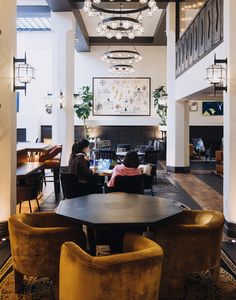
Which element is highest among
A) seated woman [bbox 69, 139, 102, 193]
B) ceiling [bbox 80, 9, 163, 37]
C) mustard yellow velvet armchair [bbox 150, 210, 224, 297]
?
ceiling [bbox 80, 9, 163, 37]

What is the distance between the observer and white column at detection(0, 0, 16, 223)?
4.54 meters

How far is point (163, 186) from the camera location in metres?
8.78

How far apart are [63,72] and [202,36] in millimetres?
4577

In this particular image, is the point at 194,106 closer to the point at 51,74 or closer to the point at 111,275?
the point at 51,74

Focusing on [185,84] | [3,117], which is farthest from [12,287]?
[185,84]

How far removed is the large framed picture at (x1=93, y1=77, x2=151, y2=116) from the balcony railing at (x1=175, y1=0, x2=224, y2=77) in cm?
525

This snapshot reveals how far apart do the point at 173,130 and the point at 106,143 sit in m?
4.47

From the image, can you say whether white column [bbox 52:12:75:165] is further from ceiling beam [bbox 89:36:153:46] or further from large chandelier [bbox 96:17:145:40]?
ceiling beam [bbox 89:36:153:46]

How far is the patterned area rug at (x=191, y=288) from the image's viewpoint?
303 cm

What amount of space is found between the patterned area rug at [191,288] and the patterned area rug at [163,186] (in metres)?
4.59

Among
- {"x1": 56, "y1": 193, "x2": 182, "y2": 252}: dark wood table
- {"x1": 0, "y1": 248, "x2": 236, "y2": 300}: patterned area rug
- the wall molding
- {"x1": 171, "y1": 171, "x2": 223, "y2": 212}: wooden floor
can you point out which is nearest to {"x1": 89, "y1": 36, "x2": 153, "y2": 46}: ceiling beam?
{"x1": 171, "y1": 171, "x2": 223, "y2": 212}: wooden floor

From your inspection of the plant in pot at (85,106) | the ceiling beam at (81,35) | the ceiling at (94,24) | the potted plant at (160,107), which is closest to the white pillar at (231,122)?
the ceiling at (94,24)

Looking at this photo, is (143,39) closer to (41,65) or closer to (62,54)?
(41,65)

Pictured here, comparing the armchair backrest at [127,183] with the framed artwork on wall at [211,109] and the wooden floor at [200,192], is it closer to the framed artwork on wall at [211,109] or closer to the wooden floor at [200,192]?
the wooden floor at [200,192]
